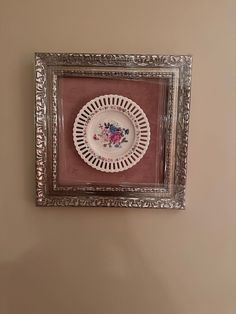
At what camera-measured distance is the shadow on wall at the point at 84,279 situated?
3.32 feet

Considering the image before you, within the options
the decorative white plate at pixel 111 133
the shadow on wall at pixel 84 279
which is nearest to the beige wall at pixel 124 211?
the shadow on wall at pixel 84 279

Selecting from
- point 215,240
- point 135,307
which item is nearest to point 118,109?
point 215,240

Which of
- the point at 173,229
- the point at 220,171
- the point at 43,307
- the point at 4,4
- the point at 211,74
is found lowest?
the point at 43,307

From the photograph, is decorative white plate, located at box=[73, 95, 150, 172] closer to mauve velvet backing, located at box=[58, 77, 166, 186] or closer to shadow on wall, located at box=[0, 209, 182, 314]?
mauve velvet backing, located at box=[58, 77, 166, 186]

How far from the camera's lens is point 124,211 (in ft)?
3.28

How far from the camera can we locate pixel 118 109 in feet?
3.13

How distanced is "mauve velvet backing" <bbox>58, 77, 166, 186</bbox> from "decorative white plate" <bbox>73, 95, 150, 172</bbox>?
0.7 inches

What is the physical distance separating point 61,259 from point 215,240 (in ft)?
1.63

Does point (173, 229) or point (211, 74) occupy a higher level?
point (211, 74)

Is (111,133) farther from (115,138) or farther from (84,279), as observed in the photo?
(84,279)

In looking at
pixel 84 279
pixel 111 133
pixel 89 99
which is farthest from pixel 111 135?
pixel 84 279

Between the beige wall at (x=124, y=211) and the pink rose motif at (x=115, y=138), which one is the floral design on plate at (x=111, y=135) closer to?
the pink rose motif at (x=115, y=138)

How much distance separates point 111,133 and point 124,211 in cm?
25

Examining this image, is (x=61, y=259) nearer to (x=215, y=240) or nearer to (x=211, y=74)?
(x=215, y=240)
